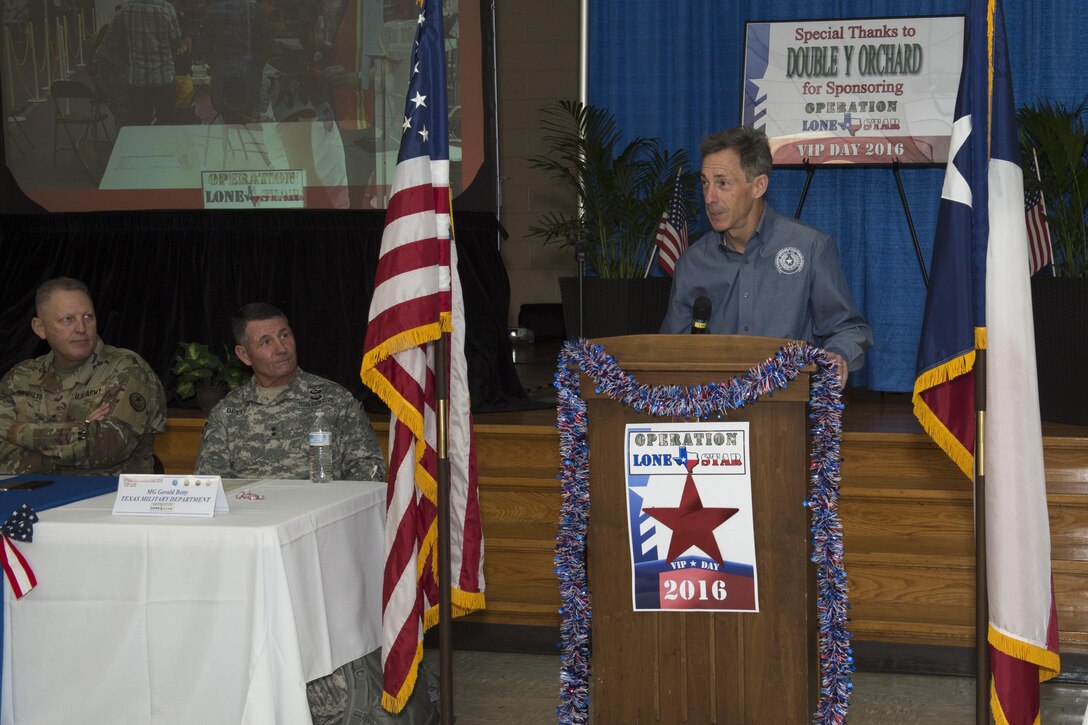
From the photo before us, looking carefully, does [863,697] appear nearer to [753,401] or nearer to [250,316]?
[753,401]

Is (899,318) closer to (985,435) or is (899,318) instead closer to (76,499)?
(985,435)

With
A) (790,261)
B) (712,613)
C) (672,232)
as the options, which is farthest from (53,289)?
(672,232)

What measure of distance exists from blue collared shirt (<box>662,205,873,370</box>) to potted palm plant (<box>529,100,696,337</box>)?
7.07ft

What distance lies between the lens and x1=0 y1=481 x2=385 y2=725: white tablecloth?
9.54ft

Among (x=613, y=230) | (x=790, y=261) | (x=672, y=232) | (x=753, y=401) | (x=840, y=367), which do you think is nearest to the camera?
(x=753, y=401)

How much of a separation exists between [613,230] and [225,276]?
217 cm

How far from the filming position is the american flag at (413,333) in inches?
125

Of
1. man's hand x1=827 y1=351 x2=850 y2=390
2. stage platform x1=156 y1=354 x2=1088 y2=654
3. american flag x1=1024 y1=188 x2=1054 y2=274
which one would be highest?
american flag x1=1024 y1=188 x2=1054 y2=274

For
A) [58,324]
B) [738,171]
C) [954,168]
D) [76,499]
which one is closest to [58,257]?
[58,324]

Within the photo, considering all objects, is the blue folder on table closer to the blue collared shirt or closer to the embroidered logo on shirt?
the blue collared shirt

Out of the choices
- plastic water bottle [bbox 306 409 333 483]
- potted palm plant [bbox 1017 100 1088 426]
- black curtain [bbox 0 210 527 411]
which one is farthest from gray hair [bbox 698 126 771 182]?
black curtain [bbox 0 210 527 411]

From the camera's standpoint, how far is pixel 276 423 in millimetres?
3908

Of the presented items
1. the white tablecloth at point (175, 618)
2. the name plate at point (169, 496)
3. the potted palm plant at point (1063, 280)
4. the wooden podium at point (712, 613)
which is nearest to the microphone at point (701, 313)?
the wooden podium at point (712, 613)

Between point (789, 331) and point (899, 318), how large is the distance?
2.97 metres
